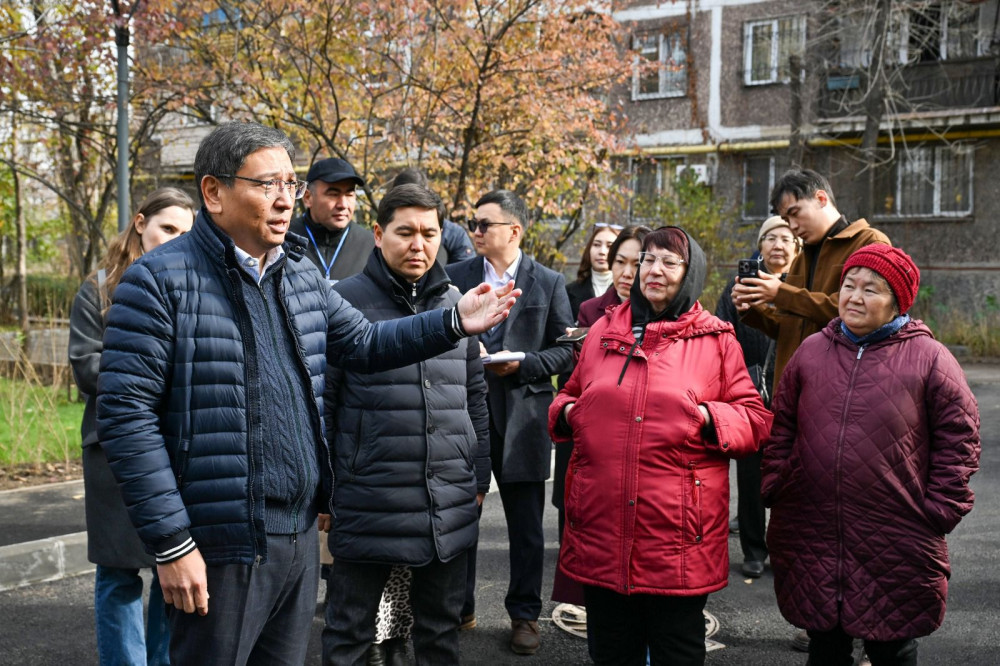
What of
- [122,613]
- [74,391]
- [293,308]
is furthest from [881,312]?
[74,391]

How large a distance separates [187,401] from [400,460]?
4.31 ft

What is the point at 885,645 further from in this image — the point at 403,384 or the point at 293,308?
the point at 293,308

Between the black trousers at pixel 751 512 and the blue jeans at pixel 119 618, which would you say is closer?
the blue jeans at pixel 119 618

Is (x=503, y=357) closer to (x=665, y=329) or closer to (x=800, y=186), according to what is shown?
(x=665, y=329)

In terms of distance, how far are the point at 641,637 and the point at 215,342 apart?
2120 millimetres

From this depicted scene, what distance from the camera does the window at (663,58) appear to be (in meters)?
24.6

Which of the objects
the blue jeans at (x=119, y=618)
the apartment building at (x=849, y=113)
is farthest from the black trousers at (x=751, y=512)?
the apartment building at (x=849, y=113)

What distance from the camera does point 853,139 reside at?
23.2 m

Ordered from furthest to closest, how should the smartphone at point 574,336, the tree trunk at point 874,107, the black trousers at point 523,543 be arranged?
the tree trunk at point 874,107 → the black trousers at point 523,543 → the smartphone at point 574,336

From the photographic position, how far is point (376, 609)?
3.93 m

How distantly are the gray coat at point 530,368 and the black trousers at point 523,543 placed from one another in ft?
0.27

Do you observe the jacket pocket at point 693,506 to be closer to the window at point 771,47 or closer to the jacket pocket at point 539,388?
the jacket pocket at point 539,388

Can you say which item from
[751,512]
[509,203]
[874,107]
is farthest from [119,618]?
[874,107]

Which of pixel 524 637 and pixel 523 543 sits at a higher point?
pixel 523 543
